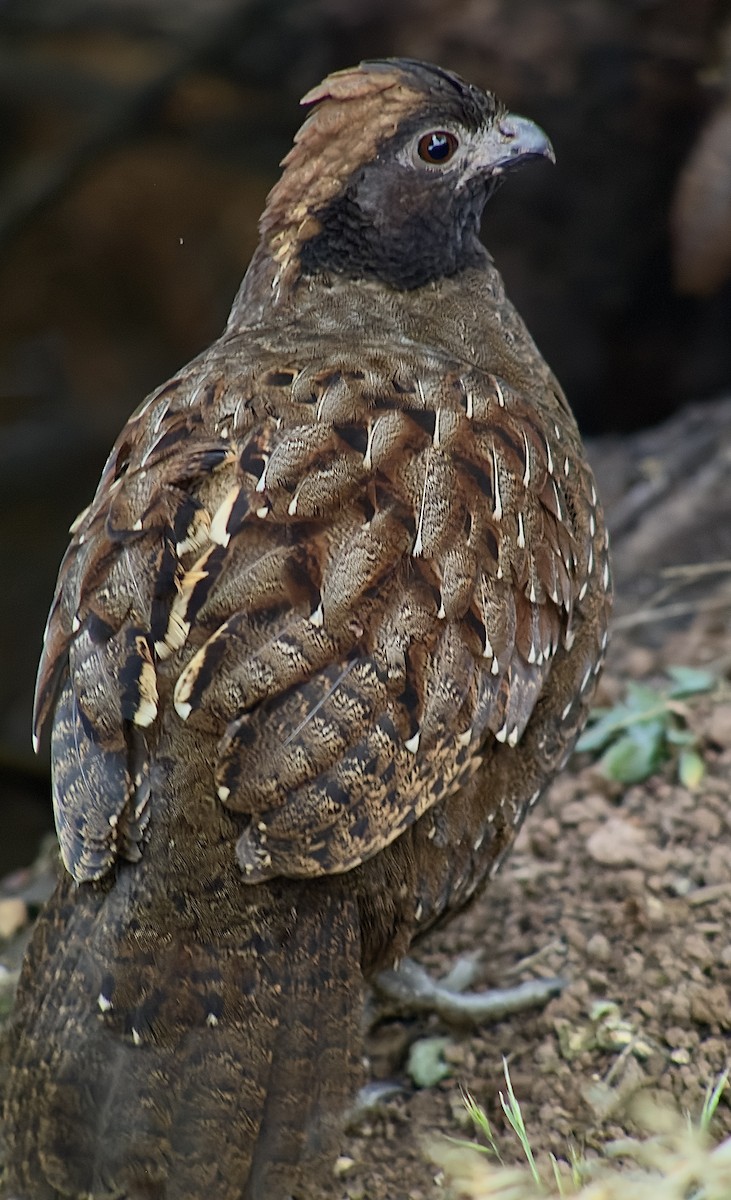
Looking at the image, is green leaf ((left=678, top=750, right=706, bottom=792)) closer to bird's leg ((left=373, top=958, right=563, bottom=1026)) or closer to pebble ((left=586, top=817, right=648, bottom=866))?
pebble ((left=586, top=817, right=648, bottom=866))

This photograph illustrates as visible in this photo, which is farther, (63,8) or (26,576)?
(26,576)

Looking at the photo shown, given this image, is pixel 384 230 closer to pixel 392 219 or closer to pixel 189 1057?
pixel 392 219

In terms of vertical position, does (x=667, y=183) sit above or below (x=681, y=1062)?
above

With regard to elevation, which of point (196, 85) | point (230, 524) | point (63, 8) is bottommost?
point (230, 524)

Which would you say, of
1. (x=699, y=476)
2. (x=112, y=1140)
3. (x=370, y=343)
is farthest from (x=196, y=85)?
(x=112, y=1140)

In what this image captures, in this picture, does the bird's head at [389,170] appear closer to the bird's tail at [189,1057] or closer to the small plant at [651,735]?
the small plant at [651,735]

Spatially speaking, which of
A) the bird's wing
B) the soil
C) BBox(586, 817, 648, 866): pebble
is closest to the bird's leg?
the soil

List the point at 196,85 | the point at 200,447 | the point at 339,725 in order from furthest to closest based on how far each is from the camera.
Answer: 1. the point at 196,85
2. the point at 200,447
3. the point at 339,725

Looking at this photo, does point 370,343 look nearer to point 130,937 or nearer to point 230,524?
point 230,524
